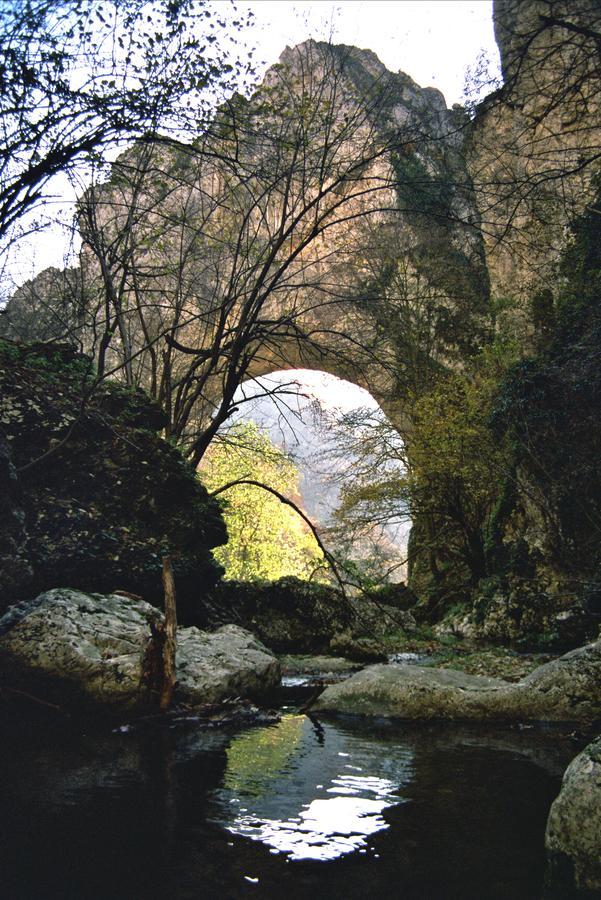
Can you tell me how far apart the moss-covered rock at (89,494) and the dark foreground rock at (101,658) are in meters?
0.56

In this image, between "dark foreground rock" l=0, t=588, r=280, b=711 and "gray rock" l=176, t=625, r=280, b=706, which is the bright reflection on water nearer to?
"gray rock" l=176, t=625, r=280, b=706

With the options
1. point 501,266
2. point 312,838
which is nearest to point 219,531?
point 312,838

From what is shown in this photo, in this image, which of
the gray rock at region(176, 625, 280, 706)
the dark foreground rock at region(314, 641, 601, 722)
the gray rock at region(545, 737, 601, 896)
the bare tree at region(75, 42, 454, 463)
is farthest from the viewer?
the bare tree at region(75, 42, 454, 463)

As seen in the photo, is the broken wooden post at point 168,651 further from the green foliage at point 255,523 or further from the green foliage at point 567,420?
the green foliage at point 255,523

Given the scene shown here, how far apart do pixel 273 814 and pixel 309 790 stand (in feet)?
1.74

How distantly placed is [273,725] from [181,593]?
3.39m

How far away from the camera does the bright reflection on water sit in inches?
134

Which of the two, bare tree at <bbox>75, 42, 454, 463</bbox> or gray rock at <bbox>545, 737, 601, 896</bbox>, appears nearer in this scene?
gray rock at <bbox>545, 737, 601, 896</bbox>

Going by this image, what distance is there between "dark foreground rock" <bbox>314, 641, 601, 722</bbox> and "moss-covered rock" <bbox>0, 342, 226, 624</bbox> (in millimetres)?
2871

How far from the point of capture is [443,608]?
1712cm

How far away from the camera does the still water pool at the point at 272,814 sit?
2.92m

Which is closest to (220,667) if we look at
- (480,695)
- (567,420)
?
(480,695)

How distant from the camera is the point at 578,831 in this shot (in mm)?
3010

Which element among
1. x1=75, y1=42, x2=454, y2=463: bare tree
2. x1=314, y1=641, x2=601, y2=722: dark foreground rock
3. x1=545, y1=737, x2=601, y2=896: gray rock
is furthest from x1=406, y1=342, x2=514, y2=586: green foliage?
x1=545, y1=737, x2=601, y2=896: gray rock
